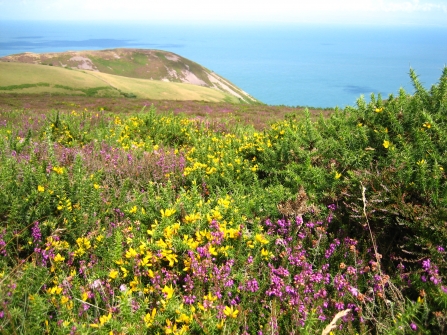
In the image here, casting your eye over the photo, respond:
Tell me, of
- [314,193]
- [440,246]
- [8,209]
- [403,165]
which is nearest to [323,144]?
[314,193]

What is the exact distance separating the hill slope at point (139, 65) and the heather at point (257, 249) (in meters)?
114

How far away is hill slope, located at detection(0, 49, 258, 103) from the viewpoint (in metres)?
119

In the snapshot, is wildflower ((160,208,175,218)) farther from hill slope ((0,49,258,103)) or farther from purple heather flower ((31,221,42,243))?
hill slope ((0,49,258,103))

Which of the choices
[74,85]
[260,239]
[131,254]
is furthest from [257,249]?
[74,85]

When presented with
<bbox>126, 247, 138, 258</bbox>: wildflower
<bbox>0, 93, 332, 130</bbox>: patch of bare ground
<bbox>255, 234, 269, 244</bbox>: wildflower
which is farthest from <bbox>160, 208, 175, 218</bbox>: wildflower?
<bbox>0, 93, 332, 130</bbox>: patch of bare ground

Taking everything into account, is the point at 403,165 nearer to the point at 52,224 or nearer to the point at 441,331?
the point at 441,331

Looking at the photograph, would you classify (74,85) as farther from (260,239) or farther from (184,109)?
(260,239)

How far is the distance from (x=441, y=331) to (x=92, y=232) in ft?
10.0

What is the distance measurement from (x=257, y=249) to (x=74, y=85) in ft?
238

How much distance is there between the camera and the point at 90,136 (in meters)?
7.11

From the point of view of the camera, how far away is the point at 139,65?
5128 inches

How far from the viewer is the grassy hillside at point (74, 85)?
58.7 metres

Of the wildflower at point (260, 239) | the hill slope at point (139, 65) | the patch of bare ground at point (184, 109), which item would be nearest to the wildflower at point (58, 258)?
the wildflower at point (260, 239)

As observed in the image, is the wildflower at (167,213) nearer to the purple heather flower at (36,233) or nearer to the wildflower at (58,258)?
the wildflower at (58,258)
